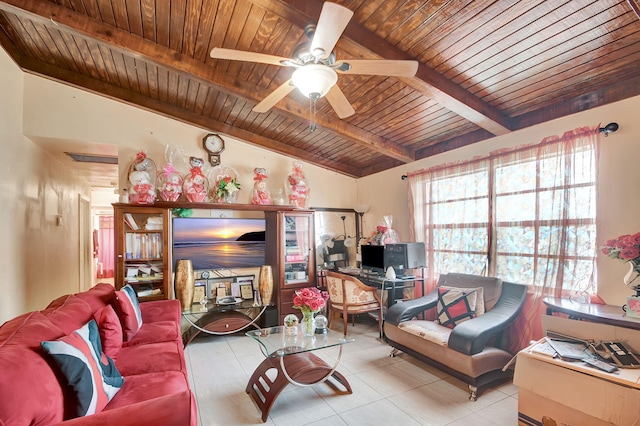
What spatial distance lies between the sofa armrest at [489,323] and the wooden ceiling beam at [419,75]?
65.7 inches

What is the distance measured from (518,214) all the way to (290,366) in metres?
2.66

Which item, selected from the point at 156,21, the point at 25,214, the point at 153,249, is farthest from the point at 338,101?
the point at 25,214

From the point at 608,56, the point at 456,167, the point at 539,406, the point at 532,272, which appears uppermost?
the point at 608,56

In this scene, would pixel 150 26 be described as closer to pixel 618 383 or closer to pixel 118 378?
pixel 118 378

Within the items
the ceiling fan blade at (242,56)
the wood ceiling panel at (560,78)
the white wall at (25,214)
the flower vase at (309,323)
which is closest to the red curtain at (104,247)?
A: the white wall at (25,214)

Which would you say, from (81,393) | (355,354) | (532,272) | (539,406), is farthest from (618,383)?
(81,393)

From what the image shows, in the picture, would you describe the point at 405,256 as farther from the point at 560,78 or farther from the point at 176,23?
the point at 176,23

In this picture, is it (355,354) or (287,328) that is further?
(355,354)

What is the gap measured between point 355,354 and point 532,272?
1.99 m

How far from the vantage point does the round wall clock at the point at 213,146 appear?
414cm

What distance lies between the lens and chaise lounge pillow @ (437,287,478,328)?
9.76 ft

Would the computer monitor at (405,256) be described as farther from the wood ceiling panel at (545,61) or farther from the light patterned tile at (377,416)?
the wood ceiling panel at (545,61)

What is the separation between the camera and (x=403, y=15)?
6.63ft

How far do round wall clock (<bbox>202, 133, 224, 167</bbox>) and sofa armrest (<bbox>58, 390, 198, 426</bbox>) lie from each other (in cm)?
341
